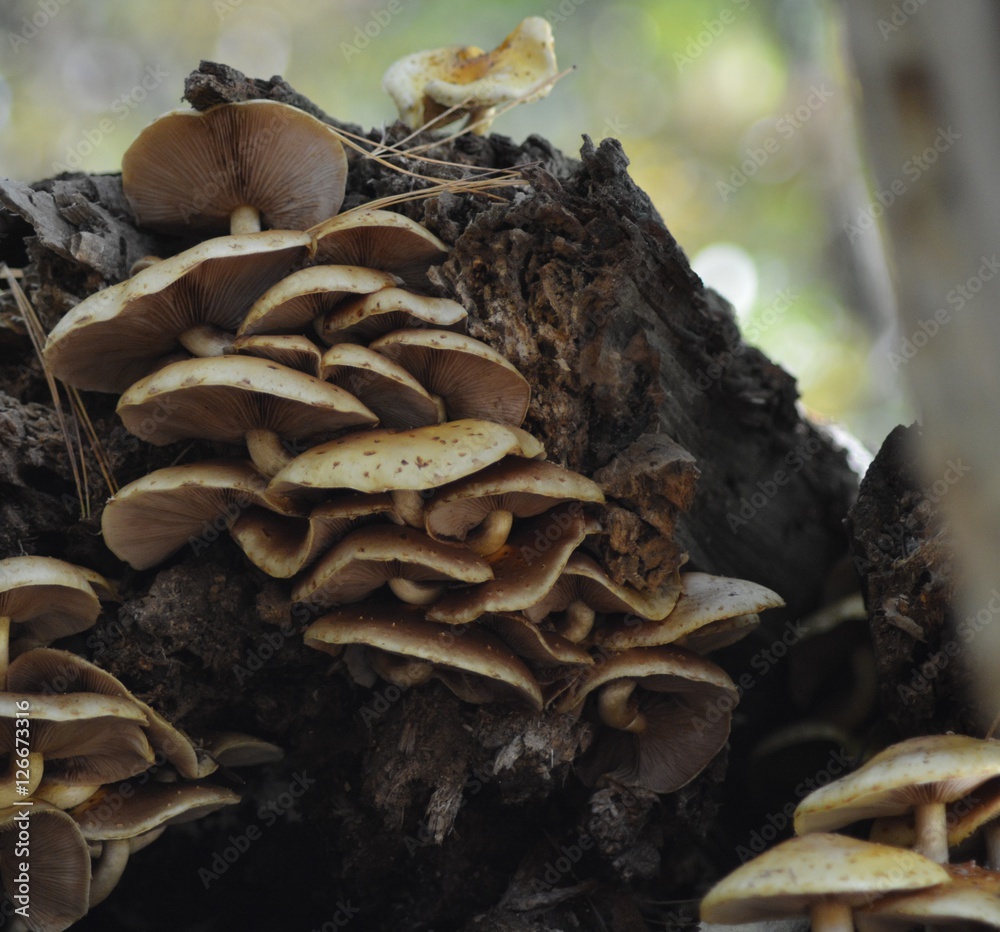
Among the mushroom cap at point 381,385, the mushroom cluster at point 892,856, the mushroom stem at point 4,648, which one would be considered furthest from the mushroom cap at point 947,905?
the mushroom stem at point 4,648

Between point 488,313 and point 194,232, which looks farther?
point 194,232

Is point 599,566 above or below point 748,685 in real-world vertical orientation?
above

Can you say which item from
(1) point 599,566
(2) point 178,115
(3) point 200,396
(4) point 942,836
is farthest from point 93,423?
(4) point 942,836

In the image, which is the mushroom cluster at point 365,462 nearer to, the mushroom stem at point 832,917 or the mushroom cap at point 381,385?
the mushroom cap at point 381,385

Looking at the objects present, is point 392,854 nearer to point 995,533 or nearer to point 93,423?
point 93,423

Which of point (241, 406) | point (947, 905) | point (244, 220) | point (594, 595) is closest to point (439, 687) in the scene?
point (594, 595)

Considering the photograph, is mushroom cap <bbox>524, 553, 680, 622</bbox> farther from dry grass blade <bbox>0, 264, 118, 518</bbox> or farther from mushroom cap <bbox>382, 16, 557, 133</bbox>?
mushroom cap <bbox>382, 16, 557, 133</bbox>

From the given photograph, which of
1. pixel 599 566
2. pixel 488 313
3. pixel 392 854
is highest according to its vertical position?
pixel 488 313
